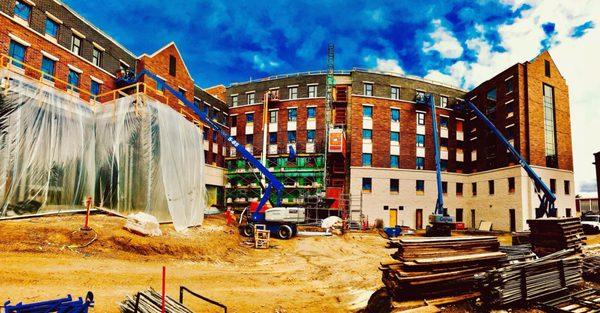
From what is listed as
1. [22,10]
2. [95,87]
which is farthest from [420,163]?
[22,10]

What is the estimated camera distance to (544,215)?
29156 mm

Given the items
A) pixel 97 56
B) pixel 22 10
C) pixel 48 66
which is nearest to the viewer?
pixel 22 10

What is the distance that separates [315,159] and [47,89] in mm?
26012

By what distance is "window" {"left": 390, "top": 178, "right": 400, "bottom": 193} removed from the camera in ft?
129

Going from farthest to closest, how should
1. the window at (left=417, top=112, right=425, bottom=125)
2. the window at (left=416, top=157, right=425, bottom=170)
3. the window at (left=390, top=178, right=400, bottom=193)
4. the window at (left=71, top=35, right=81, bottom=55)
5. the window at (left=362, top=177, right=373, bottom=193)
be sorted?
the window at (left=417, top=112, right=425, bottom=125), the window at (left=416, top=157, right=425, bottom=170), the window at (left=390, top=178, right=400, bottom=193), the window at (left=362, top=177, right=373, bottom=193), the window at (left=71, top=35, right=81, bottom=55)

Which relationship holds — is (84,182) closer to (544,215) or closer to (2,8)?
(2,8)

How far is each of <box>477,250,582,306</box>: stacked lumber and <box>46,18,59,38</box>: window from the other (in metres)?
30.0

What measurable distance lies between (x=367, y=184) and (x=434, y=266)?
3106cm

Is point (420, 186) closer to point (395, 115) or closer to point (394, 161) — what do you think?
point (394, 161)

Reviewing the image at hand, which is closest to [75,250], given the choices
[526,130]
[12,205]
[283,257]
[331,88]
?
[12,205]

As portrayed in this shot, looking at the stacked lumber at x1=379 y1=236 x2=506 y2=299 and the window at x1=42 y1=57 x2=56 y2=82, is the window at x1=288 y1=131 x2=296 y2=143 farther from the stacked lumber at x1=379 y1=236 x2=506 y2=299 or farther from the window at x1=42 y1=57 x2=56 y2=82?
the stacked lumber at x1=379 y1=236 x2=506 y2=299

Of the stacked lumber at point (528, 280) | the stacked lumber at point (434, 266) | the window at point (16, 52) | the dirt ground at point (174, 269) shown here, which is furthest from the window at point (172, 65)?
the stacked lumber at point (528, 280)

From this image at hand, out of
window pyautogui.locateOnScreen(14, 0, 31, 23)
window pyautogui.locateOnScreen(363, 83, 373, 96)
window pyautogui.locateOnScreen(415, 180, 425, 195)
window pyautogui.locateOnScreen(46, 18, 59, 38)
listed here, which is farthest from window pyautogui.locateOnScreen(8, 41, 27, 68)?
window pyautogui.locateOnScreen(415, 180, 425, 195)

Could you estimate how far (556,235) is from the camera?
12.1m
